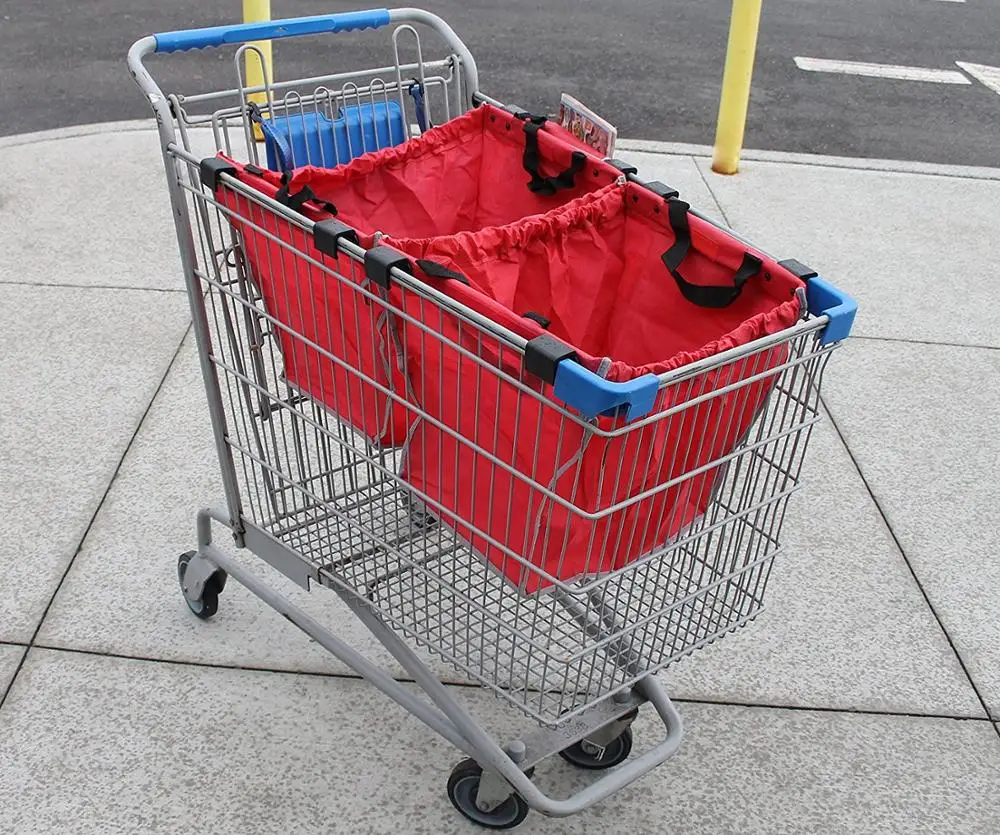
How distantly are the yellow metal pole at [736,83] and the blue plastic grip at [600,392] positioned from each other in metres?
4.10

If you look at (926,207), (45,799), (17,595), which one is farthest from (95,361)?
(926,207)

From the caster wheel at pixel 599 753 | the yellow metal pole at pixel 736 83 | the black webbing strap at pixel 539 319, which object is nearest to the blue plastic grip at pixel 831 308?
the black webbing strap at pixel 539 319

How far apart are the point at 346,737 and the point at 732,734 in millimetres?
896

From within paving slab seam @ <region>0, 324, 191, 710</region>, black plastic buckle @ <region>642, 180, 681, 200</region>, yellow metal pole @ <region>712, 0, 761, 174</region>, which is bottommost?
paving slab seam @ <region>0, 324, 191, 710</region>

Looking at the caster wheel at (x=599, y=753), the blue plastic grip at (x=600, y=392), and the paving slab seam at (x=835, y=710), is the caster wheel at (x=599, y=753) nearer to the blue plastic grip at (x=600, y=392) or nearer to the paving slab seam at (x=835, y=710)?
the paving slab seam at (x=835, y=710)

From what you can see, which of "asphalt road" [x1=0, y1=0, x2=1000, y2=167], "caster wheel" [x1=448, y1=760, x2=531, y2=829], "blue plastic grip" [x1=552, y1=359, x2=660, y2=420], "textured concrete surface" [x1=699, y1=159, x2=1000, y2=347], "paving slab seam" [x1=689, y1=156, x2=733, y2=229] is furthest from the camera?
"asphalt road" [x1=0, y1=0, x2=1000, y2=167]

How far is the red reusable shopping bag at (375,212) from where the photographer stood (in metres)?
2.05

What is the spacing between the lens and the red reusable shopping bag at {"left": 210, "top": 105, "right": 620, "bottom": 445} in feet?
6.73

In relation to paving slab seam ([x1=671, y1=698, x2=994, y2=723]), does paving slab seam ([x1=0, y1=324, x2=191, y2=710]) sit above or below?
above

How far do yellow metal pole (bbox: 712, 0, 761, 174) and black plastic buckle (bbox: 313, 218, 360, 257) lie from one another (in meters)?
3.84

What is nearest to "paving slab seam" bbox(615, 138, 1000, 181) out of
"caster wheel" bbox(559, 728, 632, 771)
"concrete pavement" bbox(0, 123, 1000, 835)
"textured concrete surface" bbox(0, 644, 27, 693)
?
"concrete pavement" bbox(0, 123, 1000, 835)

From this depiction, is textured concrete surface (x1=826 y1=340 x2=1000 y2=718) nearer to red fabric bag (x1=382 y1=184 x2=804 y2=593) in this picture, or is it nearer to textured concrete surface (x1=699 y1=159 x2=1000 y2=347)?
textured concrete surface (x1=699 y1=159 x2=1000 y2=347)

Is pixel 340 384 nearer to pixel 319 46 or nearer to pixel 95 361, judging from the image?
pixel 95 361

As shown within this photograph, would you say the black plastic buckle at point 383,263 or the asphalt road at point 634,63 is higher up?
the black plastic buckle at point 383,263
